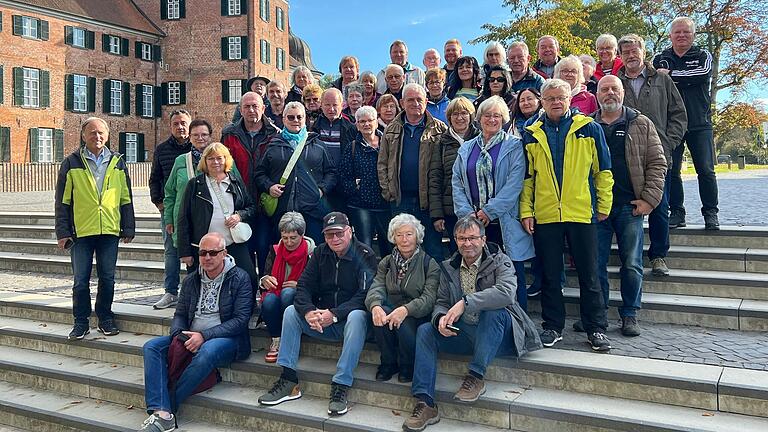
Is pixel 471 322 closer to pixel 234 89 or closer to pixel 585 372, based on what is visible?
pixel 585 372

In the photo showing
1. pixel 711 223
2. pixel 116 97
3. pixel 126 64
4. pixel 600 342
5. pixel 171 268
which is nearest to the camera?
pixel 600 342

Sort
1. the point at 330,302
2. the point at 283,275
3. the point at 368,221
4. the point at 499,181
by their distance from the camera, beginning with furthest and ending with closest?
1. the point at 368,221
2. the point at 283,275
3. the point at 330,302
4. the point at 499,181

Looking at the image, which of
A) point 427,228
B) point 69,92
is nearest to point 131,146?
point 69,92

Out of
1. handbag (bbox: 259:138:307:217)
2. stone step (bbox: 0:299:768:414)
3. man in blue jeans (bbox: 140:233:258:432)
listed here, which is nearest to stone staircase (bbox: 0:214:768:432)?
stone step (bbox: 0:299:768:414)

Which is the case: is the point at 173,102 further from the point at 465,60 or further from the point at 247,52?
the point at 465,60

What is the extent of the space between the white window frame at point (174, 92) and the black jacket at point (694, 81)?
34.2 metres

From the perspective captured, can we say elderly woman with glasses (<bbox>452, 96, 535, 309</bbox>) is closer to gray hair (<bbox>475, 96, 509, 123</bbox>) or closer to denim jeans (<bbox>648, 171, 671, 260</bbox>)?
gray hair (<bbox>475, 96, 509, 123</bbox>)

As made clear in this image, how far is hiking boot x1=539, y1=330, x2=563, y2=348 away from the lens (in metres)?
4.49

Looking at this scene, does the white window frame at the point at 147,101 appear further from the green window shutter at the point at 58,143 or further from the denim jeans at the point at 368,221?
the denim jeans at the point at 368,221

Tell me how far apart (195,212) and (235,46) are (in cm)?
3223

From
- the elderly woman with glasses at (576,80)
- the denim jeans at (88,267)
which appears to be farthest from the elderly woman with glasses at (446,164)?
the denim jeans at (88,267)

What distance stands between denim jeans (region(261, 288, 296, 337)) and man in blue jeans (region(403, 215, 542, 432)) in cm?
126

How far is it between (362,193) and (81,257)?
2746mm

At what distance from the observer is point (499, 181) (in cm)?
462
